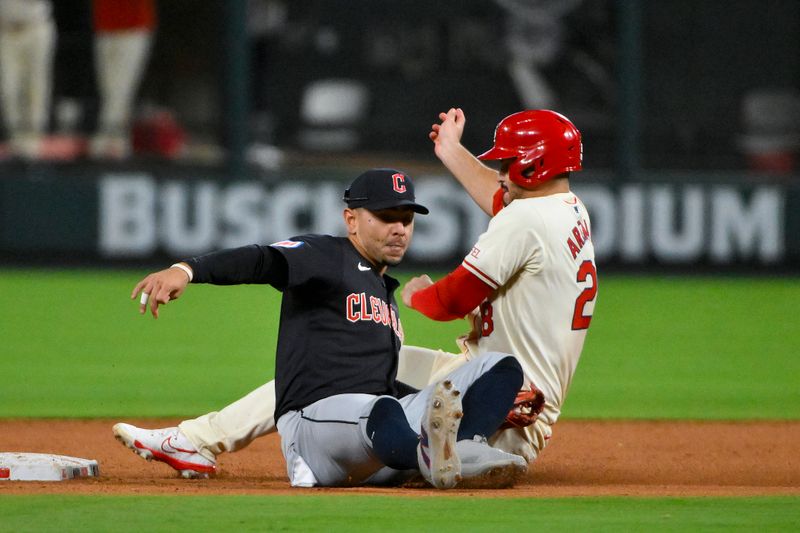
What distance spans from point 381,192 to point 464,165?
94cm

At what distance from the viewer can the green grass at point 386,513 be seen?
3.92 meters

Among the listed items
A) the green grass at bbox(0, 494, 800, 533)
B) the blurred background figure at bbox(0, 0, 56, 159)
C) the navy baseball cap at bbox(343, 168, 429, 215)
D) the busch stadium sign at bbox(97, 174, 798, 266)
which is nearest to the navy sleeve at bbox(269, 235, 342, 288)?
the navy baseball cap at bbox(343, 168, 429, 215)

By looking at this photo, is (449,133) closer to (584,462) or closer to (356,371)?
(356,371)

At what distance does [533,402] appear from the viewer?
4.82 meters

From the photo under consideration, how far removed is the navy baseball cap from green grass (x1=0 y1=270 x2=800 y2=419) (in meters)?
2.59

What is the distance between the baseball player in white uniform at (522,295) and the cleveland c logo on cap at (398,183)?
0.32m

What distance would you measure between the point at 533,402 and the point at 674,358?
15.0ft

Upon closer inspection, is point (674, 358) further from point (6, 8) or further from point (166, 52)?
point (6, 8)

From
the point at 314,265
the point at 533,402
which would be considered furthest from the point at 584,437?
the point at 314,265

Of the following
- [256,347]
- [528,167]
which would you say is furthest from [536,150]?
[256,347]

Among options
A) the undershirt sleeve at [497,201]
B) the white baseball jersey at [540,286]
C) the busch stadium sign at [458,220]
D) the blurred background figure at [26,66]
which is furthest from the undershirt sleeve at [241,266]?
the blurred background figure at [26,66]

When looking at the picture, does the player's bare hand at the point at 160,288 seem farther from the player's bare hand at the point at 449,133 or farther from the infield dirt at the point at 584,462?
the player's bare hand at the point at 449,133

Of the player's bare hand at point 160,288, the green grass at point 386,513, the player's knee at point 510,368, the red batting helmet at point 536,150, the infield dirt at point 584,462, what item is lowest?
the infield dirt at point 584,462

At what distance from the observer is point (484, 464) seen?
4.51 m
